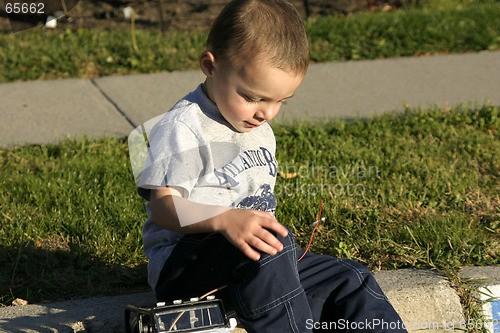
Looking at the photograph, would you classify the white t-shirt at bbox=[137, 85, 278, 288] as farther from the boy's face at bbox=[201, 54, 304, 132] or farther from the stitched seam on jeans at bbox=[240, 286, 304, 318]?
the stitched seam on jeans at bbox=[240, 286, 304, 318]

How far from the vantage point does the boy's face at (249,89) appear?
213cm

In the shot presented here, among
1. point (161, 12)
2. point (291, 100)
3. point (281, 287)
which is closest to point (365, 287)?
point (281, 287)

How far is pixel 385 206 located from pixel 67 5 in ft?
13.5

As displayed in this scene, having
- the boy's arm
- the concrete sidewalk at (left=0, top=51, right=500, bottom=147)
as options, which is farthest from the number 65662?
the boy's arm

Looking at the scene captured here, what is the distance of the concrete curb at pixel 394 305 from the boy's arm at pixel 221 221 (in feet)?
1.71

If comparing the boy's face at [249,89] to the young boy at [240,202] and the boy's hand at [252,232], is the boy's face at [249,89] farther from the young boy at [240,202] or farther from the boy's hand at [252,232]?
the boy's hand at [252,232]

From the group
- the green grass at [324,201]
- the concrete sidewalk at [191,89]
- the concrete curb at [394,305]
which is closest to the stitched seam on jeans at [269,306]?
the concrete curb at [394,305]

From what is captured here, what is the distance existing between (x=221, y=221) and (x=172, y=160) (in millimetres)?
274

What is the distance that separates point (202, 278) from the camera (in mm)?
2217

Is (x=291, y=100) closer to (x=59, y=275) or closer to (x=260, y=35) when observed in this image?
(x=59, y=275)

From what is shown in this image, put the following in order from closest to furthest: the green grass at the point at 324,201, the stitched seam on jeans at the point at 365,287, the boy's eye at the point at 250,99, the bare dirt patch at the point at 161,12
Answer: the boy's eye at the point at 250,99 → the stitched seam on jeans at the point at 365,287 → the green grass at the point at 324,201 → the bare dirt patch at the point at 161,12

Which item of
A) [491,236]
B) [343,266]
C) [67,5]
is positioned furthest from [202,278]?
[67,5]

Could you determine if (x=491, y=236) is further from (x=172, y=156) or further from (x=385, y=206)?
(x=172, y=156)

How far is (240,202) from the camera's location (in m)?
2.33
